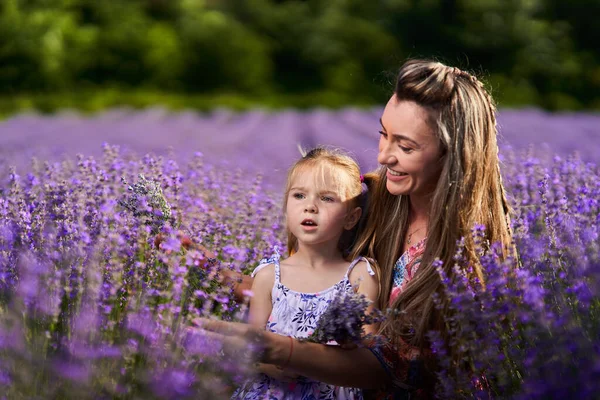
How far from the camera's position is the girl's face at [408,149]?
8.79ft

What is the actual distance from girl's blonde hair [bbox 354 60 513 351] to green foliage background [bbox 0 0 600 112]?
1831 cm

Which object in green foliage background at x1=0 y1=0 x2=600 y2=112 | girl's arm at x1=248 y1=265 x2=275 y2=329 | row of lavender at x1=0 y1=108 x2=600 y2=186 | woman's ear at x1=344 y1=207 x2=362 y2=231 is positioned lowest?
girl's arm at x1=248 y1=265 x2=275 y2=329

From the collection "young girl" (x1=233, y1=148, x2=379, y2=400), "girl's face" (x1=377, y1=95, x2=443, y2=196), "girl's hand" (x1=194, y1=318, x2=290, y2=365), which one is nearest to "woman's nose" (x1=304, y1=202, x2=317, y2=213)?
"young girl" (x1=233, y1=148, x2=379, y2=400)

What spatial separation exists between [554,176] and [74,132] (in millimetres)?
8694

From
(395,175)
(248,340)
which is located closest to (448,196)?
(395,175)

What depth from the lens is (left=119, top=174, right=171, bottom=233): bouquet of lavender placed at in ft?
8.59

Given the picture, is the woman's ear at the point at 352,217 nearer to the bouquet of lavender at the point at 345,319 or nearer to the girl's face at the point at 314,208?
the girl's face at the point at 314,208

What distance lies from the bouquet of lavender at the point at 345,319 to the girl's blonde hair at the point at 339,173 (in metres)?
0.47

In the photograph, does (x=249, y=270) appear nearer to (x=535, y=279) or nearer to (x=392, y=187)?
(x=392, y=187)

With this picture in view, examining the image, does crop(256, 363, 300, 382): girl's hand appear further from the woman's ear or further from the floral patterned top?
the woman's ear

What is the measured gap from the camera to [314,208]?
2.62 m

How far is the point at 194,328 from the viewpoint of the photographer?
7.04 ft

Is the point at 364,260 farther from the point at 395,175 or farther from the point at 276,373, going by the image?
the point at 276,373

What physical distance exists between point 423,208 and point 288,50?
22.2 meters
